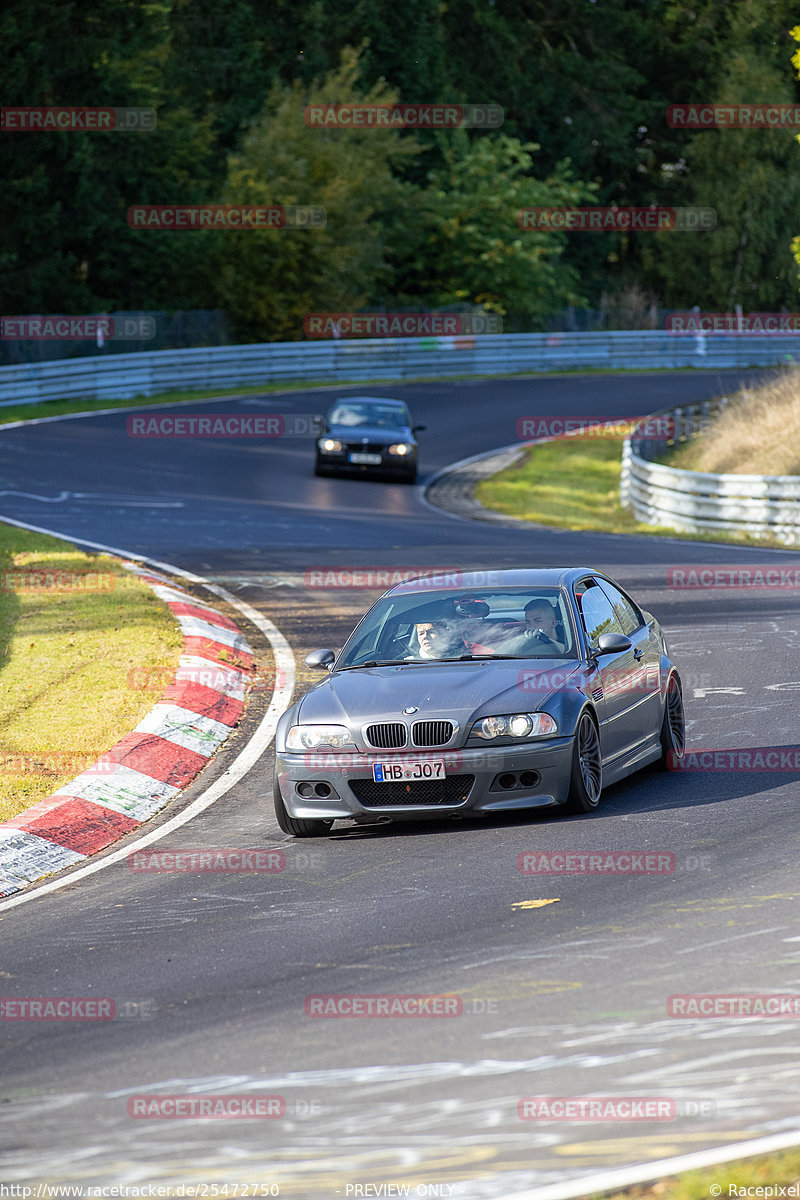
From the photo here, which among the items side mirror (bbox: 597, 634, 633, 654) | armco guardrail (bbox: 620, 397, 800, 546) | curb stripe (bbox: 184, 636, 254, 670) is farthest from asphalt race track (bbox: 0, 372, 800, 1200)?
armco guardrail (bbox: 620, 397, 800, 546)

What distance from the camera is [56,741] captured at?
11.5 metres

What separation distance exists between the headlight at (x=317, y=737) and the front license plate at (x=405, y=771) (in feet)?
0.74

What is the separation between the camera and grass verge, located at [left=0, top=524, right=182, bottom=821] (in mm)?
11070

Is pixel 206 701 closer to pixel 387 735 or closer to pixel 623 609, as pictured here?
pixel 623 609

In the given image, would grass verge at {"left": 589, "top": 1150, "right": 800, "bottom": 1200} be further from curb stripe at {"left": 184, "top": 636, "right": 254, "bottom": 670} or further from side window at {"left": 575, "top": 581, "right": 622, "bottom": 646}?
curb stripe at {"left": 184, "top": 636, "right": 254, "bottom": 670}

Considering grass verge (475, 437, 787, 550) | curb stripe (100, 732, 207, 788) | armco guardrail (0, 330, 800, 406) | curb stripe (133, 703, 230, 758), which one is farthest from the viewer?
armco guardrail (0, 330, 800, 406)

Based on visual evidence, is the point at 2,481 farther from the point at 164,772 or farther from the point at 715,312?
the point at 715,312

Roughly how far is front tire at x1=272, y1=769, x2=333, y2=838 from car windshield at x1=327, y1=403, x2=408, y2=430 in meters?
23.8

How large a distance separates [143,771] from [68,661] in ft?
11.5

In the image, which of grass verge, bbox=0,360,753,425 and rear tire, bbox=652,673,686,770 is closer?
rear tire, bbox=652,673,686,770

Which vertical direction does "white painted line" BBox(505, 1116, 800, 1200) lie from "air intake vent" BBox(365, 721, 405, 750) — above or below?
above

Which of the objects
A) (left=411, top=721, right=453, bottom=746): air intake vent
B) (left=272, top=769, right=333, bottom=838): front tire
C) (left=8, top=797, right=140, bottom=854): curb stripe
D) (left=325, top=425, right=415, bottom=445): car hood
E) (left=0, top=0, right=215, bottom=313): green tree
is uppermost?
(left=0, top=0, right=215, bottom=313): green tree

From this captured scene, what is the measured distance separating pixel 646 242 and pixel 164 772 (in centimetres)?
7539

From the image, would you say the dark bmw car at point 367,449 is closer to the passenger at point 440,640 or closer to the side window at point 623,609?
the side window at point 623,609
